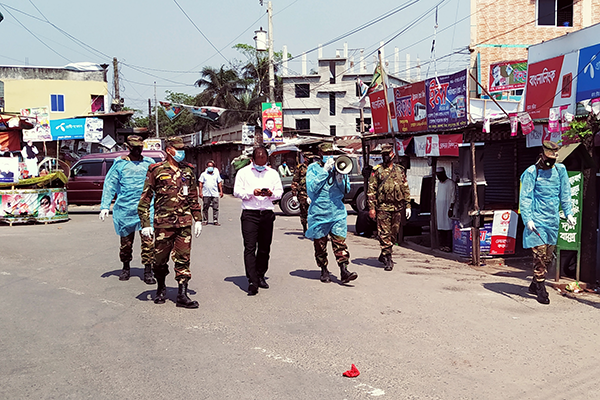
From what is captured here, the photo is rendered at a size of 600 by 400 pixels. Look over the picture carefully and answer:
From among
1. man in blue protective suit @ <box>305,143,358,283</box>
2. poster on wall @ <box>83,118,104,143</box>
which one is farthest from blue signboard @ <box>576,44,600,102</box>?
poster on wall @ <box>83,118,104,143</box>

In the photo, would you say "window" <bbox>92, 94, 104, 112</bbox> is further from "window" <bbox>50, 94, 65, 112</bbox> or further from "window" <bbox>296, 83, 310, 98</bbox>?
"window" <bbox>296, 83, 310, 98</bbox>

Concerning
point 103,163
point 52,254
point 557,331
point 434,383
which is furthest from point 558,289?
point 103,163

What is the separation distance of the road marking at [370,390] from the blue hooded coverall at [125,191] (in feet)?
15.5

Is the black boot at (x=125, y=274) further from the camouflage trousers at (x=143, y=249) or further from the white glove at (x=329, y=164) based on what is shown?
the white glove at (x=329, y=164)

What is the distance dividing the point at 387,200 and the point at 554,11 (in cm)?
1634

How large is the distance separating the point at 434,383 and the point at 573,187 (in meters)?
4.93

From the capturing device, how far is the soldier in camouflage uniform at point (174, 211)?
264 inches

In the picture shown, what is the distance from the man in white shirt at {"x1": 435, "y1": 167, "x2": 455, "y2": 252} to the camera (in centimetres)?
1173

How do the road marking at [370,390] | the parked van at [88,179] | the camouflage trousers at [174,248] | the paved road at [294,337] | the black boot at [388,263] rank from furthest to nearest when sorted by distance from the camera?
the parked van at [88,179], the black boot at [388,263], the camouflage trousers at [174,248], the paved road at [294,337], the road marking at [370,390]

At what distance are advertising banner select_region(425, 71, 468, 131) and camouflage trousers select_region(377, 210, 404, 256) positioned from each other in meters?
2.32

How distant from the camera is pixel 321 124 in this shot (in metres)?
56.3

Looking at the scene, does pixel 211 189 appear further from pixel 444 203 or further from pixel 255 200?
pixel 255 200

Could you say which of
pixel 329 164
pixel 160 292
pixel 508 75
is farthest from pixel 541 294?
pixel 508 75

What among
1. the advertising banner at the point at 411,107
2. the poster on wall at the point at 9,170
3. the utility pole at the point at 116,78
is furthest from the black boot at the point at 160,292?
the utility pole at the point at 116,78
